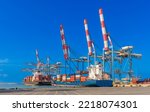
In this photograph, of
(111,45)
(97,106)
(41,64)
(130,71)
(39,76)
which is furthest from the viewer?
(41,64)

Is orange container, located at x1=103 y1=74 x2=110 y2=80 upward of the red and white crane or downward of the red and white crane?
downward

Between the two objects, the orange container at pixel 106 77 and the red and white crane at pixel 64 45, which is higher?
the red and white crane at pixel 64 45

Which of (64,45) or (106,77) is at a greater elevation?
(64,45)

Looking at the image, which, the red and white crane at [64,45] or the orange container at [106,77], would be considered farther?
the red and white crane at [64,45]

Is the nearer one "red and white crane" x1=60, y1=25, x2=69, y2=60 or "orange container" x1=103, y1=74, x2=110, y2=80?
"orange container" x1=103, y1=74, x2=110, y2=80

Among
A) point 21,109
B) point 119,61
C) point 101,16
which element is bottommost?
point 21,109

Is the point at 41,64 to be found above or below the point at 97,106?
above

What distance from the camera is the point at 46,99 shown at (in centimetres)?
1295

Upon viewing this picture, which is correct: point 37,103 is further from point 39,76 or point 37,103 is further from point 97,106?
point 39,76

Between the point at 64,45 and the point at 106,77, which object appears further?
the point at 64,45

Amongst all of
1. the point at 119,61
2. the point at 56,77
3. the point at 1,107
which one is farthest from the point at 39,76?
the point at 1,107

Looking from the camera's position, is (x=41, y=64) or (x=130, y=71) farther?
(x=41, y=64)

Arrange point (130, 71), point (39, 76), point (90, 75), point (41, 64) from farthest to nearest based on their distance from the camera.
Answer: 1. point (41, 64)
2. point (39, 76)
3. point (90, 75)
4. point (130, 71)

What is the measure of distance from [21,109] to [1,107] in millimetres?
1112
